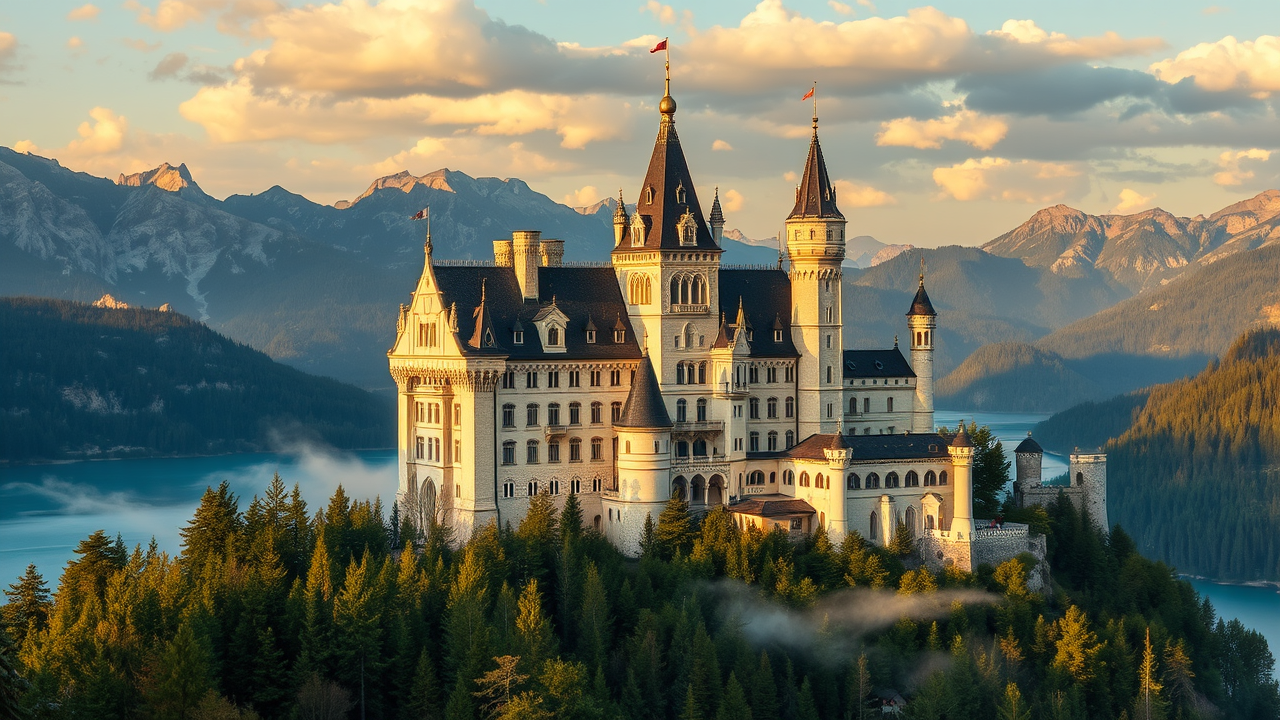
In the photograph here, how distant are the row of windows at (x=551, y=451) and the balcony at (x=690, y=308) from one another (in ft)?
25.5

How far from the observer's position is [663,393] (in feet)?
269

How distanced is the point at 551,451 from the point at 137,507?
96285 millimetres

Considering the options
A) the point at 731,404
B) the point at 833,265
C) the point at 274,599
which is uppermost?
the point at 833,265

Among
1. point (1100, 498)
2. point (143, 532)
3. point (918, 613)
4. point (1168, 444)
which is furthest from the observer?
point (1168, 444)

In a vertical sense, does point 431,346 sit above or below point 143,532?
above

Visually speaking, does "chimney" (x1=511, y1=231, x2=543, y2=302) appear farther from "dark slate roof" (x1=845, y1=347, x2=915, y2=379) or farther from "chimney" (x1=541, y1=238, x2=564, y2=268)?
"dark slate roof" (x1=845, y1=347, x2=915, y2=379)

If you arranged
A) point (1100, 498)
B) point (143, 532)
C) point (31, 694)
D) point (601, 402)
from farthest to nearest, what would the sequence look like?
point (143, 532) < point (1100, 498) < point (601, 402) < point (31, 694)

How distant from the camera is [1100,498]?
90.6 meters

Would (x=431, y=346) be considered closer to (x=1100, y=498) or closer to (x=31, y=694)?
(x=31, y=694)

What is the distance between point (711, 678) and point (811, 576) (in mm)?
10243

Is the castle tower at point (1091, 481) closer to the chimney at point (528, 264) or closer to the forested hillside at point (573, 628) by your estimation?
the forested hillside at point (573, 628)

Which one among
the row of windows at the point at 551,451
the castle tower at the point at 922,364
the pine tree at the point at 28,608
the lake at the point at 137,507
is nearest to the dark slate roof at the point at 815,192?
the castle tower at the point at 922,364

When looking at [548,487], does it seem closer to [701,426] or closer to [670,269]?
[701,426]

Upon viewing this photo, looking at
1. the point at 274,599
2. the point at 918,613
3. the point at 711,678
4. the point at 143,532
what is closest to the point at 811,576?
the point at 918,613
